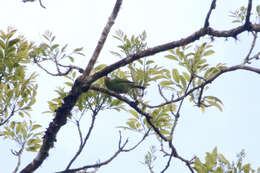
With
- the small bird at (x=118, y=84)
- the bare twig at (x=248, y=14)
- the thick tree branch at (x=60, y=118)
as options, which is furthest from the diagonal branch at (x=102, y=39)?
the bare twig at (x=248, y=14)

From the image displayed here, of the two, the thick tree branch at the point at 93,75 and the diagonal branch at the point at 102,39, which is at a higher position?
the diagonal branch at the point at 102,39

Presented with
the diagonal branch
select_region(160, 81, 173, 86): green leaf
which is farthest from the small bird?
the diagonal branch

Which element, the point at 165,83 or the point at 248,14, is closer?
the point at 248,14

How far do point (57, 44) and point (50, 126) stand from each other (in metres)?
1.23

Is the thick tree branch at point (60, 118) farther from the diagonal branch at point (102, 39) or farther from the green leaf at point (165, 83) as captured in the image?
the green leaf at point (165, 83)

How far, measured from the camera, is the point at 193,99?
418 centimetres

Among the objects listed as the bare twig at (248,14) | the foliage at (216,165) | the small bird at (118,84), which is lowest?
the foliage at (216,165)

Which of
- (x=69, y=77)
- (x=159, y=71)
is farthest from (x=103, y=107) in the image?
(x=159, y=71)

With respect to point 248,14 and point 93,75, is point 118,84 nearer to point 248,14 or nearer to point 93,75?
point 93,75

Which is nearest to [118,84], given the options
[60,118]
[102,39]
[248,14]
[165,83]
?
[165,83]

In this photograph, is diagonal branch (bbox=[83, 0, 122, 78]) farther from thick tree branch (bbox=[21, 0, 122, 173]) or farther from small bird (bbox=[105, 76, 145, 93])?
small bird (bbox=[105, 76, 145, 93])

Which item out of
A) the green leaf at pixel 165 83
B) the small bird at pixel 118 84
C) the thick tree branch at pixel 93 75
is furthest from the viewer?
the small bird at pixel 118 84

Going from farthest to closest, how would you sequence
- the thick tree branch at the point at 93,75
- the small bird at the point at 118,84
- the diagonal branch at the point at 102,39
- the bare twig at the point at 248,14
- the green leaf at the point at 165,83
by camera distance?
the small bird at the point at 118,84, the green leaf at the point at 165,83, the diagonal branch at the point at 102,39, the thick tree branch at the point at 93,75, the bare twig at the point at 248,14

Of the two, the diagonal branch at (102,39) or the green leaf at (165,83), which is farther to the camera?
the green leaf at (165,83)
